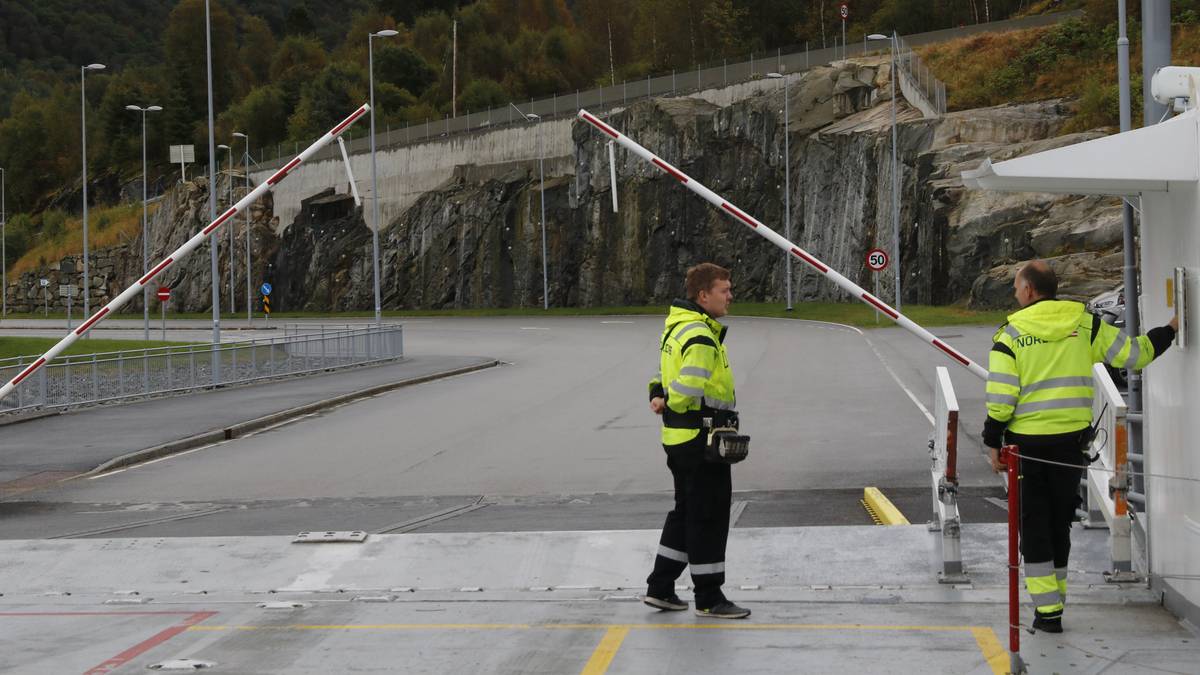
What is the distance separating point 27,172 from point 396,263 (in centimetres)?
7547

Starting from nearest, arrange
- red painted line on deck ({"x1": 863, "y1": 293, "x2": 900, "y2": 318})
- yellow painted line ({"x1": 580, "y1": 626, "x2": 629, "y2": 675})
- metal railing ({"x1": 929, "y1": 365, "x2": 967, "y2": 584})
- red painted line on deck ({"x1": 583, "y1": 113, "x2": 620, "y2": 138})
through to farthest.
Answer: yellow painted line ({"x1": 580, "y1": 626, "x2": 629, "y2": 675})
metal railing ({"x1": 929, "y1": 365, "x2": 967, "y2": 584})
red painted line on deck ({"x1": 863, "y1": 293, "x2": 900, "y2": 318})
red painted line on deck ({"x1": 583, "y1": 113, "x2": 620, "y2": 138})

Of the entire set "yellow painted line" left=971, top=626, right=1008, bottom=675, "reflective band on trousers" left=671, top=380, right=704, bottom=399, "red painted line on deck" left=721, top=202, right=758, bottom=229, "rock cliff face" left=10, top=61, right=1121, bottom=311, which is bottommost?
"yellow painted line" left=971, top=626, right=1008, bottom=675

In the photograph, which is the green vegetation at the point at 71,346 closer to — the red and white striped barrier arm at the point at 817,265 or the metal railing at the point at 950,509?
the red and white striped barrier arm at the point at 817,265

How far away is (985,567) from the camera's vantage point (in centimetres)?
827

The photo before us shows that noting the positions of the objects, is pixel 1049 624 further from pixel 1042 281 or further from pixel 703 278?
pixel 703 278

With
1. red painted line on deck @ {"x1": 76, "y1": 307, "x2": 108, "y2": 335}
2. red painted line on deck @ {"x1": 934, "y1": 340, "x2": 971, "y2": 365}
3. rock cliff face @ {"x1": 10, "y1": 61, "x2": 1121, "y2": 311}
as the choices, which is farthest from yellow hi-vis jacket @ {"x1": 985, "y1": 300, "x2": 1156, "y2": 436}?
rock cliff face @ {"x1": 10, "y1": 61, "x2": 1121, "y2": 311}

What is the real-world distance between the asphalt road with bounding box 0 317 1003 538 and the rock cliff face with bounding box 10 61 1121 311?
28068 mm

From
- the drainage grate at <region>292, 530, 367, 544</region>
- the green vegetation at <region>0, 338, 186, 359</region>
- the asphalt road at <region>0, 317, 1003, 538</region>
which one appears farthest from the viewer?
the green vegetation at <region>0, 338, 186, 359</region>

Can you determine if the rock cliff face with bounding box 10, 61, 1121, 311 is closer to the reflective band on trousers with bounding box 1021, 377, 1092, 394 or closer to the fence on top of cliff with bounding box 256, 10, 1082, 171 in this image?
the fence on top of cliff with bounding box 256, 10, 1082, 171

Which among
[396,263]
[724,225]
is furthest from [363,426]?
[396,263]

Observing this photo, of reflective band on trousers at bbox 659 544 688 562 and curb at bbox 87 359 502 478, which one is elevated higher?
reflective band on trousers at bbox 659 544 688 562

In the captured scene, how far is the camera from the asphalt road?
1195cm

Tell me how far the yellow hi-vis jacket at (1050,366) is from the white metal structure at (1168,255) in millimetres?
334

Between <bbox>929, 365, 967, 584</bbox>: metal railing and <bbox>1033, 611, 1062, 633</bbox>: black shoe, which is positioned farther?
→ <bbox>929, 365, 967, 584</bbox>: metal railing
